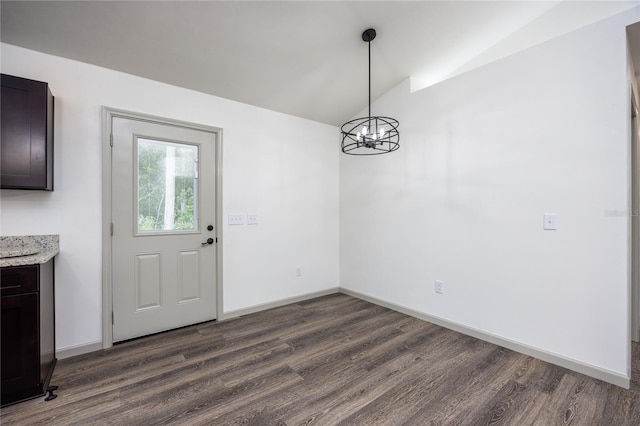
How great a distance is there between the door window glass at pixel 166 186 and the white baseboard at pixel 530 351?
108 inches

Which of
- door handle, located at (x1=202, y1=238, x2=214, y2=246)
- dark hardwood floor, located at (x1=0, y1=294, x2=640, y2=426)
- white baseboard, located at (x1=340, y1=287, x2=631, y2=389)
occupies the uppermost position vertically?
door handle, located at (x1=202, y1=238, x2=214, y2=246)

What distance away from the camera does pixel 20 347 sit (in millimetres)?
1896

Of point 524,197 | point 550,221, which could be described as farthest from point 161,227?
point 550,221

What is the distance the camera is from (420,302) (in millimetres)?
3420

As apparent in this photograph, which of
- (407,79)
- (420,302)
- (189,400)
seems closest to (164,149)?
(189,400)

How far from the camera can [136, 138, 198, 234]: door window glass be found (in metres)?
2.90

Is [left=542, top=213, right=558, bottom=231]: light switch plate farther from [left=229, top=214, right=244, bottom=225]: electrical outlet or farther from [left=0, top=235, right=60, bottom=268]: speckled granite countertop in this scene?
[left=0, top=235, right=60, bottom=268]: speckled granite countertop

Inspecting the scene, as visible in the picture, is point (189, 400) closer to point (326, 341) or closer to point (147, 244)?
point (326, 341)

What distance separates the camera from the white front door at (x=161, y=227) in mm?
2775

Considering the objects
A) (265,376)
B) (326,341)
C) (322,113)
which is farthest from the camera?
(322,113)

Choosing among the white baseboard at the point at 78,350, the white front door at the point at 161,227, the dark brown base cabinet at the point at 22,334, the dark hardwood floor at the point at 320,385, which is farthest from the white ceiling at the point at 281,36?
the dark hardwood floor at the point at 320,385

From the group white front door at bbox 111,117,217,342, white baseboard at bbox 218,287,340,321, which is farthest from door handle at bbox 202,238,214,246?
white baseboard at bbox 218,287,340,321

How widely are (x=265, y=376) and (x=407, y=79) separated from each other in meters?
3.52

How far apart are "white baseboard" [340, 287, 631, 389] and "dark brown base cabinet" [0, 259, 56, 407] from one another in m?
3.36
